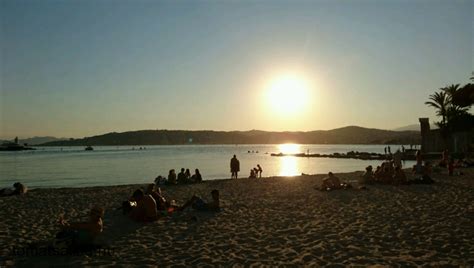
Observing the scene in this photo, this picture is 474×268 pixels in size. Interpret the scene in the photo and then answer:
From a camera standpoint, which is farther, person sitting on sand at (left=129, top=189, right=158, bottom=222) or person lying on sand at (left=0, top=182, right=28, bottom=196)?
person lying on sand at (left=0, top=182, right=28, bottom=196)

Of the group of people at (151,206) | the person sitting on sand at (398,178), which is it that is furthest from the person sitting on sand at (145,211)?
the person sitting on sand at (398,178)

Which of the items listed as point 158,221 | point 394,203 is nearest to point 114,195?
point 158,221

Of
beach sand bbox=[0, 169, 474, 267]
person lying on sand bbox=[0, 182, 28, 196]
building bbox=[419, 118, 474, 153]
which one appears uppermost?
building bbox=[419, 118, 474, 153]

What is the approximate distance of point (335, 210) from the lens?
11984 millimetres

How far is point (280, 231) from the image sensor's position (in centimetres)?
938

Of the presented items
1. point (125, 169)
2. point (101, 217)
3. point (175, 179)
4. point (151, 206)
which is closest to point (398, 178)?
point (175, 179)

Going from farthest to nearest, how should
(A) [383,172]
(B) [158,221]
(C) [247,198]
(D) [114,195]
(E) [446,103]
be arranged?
(E) [446,103] < (A) [383,172] < (D) [114,195] < (C) [247,198] < (B) [158,221]

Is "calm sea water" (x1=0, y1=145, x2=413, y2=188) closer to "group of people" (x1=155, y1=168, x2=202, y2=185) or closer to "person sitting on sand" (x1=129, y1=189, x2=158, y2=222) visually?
"group of people" (x1=155, y1=168, x2=202, y2=185)

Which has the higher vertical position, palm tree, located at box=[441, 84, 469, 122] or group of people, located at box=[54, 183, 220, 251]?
palm tree, located at box=[441, 84, 469, 122]

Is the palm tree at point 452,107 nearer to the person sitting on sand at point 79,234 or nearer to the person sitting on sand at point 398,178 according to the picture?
the person sitting on sand at point 398,178

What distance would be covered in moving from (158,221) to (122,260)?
12.2ft

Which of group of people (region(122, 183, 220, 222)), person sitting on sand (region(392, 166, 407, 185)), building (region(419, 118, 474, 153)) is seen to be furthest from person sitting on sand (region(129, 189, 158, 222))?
building (region(419, 118, 474, 153))

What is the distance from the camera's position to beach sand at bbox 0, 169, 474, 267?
7.16 meters

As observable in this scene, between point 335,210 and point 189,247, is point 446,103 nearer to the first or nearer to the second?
point 335,210
